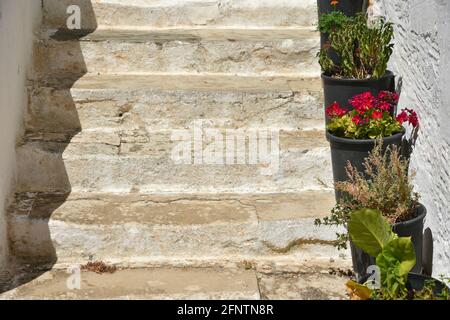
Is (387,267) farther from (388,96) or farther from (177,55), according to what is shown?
(177,55)

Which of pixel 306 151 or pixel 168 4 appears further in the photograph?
pixel 168 4

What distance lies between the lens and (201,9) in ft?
20.1

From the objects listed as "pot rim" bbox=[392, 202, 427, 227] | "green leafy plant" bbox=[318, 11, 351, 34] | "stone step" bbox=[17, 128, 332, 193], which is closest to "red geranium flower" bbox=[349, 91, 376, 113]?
"stone step" bbox=[17, 128, 332, 193]

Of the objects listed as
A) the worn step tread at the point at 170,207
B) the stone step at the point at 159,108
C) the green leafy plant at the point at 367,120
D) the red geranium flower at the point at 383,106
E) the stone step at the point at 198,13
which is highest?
the stone step at the point at 198,13

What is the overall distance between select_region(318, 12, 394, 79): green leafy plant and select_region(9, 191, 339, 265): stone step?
110 cm

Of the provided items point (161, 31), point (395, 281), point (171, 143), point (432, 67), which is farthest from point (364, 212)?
point (161, 31)

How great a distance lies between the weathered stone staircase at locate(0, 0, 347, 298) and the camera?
440 cm

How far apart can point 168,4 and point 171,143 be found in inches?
64.6

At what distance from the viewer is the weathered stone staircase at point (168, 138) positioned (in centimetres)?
440

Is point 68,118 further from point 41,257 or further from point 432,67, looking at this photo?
point 432,67

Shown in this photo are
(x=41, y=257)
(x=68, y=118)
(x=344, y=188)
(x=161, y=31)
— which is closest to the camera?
(x=344, y=188)

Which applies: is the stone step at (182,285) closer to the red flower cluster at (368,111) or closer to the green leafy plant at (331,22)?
the red flower cluster at (368,111)

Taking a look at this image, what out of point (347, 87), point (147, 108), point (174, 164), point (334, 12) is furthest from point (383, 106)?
point (147, 108)

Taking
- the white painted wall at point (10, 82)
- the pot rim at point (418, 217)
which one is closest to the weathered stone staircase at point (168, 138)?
the white painted wall at point (10, 82)
